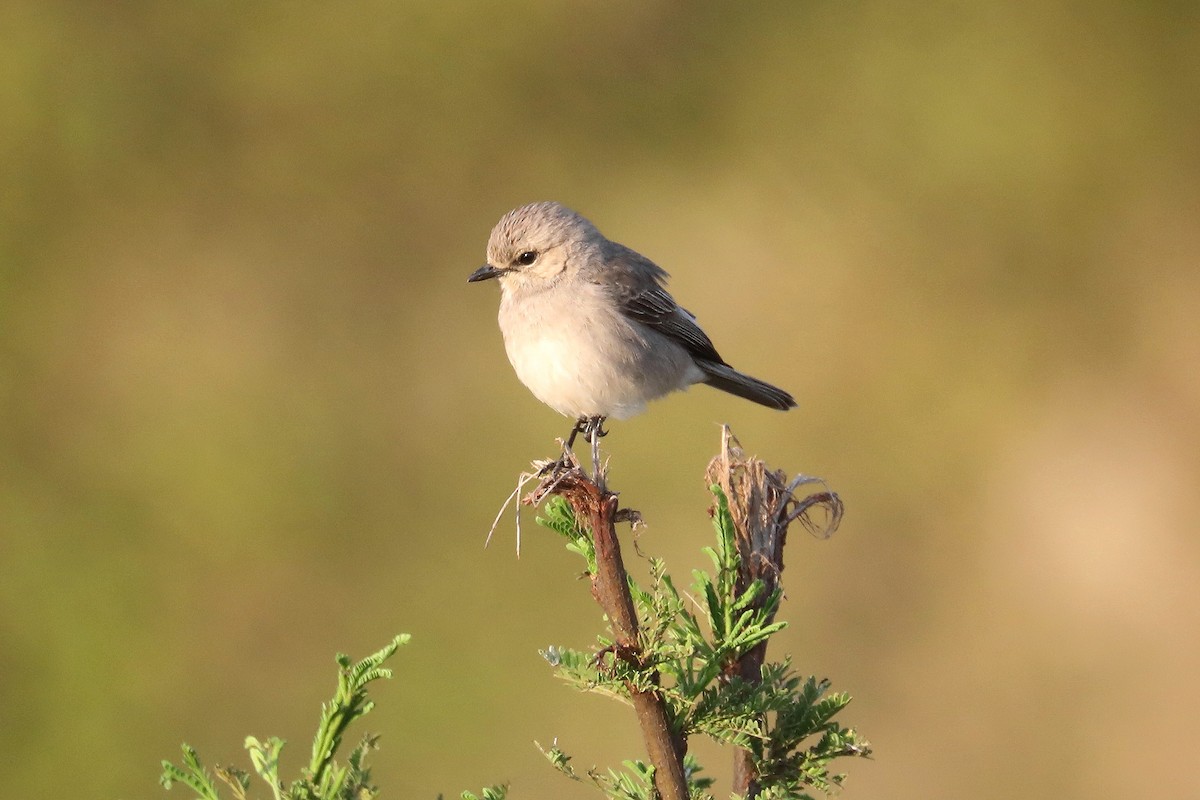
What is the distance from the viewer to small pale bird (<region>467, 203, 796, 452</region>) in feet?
12.1

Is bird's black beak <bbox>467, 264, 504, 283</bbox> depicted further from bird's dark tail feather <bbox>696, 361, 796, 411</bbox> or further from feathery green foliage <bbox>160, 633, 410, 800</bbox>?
feathery green foliage <bbox>160, 633, 410, 800</bbox>

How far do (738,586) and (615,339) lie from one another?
7.25 ft

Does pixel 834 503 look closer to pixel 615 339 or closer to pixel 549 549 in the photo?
pixel 615 339

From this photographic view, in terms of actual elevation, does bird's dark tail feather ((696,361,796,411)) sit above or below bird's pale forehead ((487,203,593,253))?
below

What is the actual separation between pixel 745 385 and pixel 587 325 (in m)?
0.82

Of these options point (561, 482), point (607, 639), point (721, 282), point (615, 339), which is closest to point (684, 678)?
point (607, 639)

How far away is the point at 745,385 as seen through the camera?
14.1 feet

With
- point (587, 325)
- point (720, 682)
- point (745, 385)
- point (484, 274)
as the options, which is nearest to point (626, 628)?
point (720, 682)

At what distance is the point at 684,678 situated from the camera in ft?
4.89

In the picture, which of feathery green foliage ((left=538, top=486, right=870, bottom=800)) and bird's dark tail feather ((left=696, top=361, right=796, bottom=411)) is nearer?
feathery green foliage ((left=538, top=486, right=870, bottom=800))

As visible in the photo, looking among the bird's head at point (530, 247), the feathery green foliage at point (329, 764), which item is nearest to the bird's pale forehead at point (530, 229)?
the bird's head at point (530, 247)

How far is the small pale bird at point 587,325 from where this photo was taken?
3688mm

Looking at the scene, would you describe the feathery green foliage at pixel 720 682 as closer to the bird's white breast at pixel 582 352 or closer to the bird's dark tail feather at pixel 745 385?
the bird's white breast at pixel 582 352

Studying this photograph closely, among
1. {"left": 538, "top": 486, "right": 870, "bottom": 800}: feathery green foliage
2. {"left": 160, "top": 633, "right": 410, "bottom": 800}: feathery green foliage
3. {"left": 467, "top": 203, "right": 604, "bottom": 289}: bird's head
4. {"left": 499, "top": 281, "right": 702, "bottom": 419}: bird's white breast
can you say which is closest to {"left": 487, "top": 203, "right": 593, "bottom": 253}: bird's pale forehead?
{"left": 467, "top": 203, "right": 604, "bottom": 289}: bird's head
